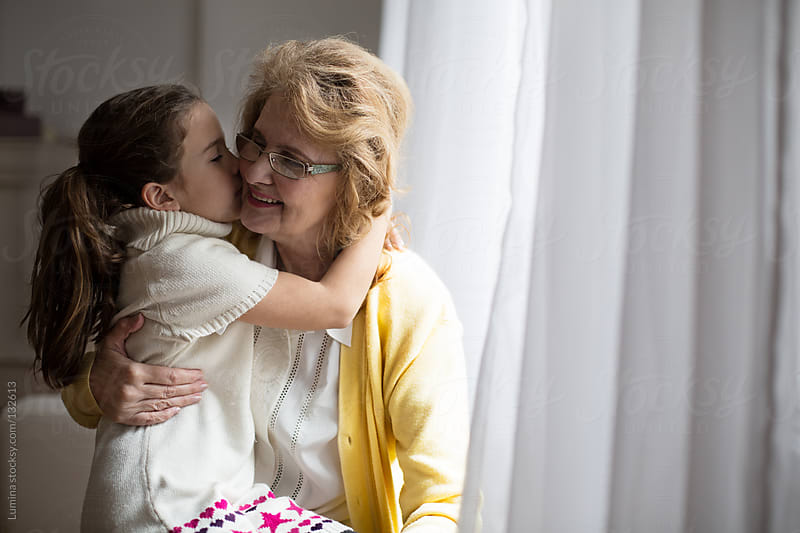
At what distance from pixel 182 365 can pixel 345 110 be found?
0.53 metres

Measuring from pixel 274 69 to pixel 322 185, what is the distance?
225 mm

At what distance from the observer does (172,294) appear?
3.41 feet

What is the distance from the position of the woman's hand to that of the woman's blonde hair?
0.35 meters

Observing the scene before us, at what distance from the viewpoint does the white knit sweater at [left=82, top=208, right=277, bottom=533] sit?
1034 mm

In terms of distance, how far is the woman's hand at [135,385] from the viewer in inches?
42.6

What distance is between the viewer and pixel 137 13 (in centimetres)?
125

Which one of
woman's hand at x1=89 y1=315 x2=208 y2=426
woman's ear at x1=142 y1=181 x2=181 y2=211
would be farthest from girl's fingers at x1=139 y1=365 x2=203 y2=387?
woman's ear at x1=142 y1=181 x2=181 y2=211

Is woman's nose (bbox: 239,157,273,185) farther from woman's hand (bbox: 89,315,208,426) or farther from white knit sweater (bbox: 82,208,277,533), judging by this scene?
woman's hand (bbox: 89,315,208,426)

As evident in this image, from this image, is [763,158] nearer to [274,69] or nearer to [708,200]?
[708,200]

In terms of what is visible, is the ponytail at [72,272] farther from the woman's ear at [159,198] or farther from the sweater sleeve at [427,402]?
the sweater sleeve at [427,402]

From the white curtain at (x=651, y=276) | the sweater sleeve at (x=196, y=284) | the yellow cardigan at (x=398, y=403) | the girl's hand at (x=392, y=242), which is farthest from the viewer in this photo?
the girl's hand at (x=392, y=242)

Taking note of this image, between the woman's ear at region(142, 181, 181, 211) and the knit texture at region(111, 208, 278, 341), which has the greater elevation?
the woman's ear at region(142, 181, 181, 211)

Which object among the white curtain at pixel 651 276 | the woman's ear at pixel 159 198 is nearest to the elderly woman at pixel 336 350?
the woman's ear at pixel 159 198

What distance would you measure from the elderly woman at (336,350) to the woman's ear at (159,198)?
4.8 inches
